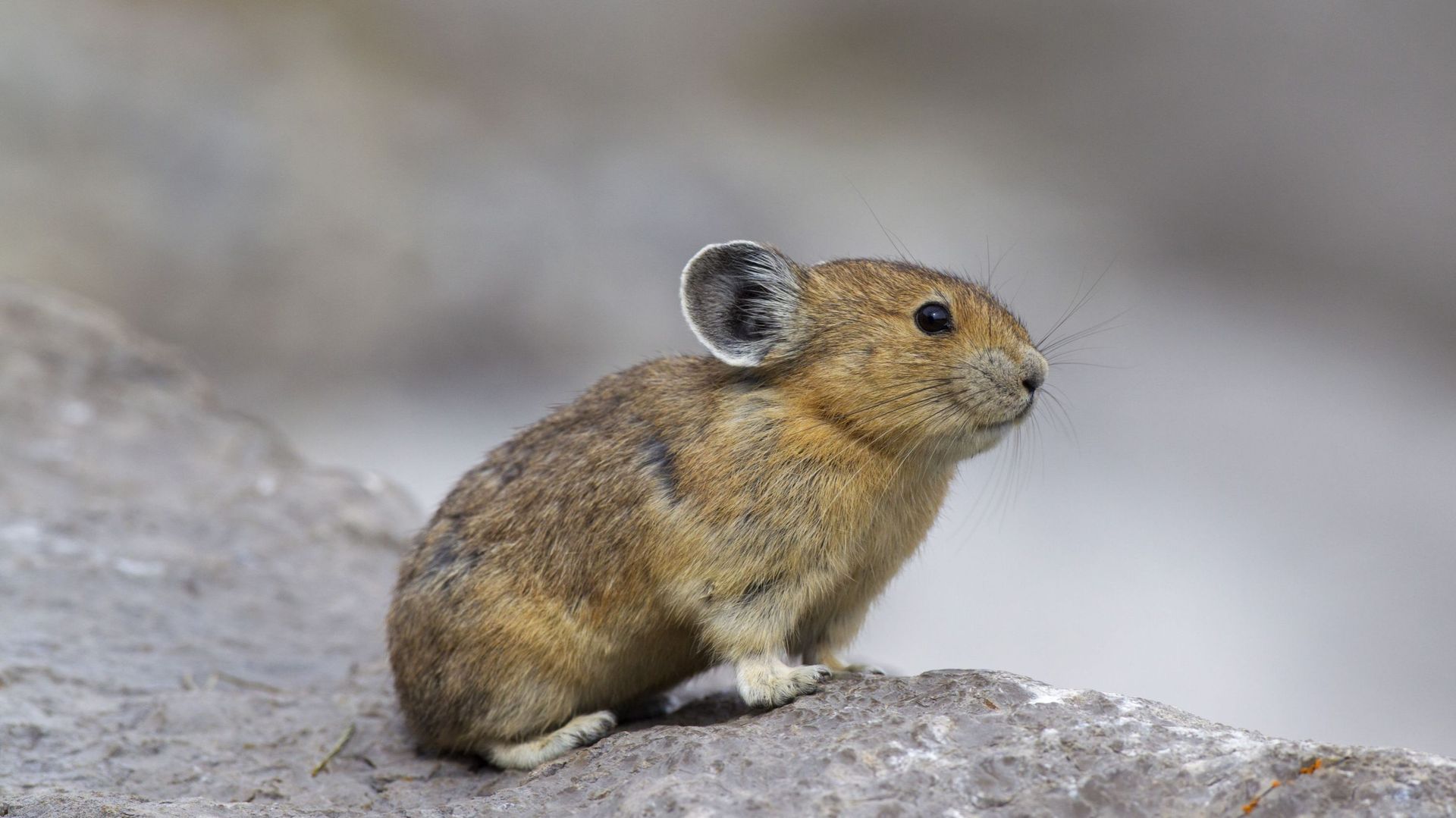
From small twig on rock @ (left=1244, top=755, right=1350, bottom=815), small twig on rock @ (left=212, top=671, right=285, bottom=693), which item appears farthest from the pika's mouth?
small twig on rock @ (left=212, top=671, right=285, bottom=693)

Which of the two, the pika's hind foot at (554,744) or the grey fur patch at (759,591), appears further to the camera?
the pika's hind foot at (554,744)

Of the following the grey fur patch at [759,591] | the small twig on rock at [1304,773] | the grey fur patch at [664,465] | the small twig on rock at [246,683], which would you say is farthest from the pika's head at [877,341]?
the small twig on rock at [246,683]

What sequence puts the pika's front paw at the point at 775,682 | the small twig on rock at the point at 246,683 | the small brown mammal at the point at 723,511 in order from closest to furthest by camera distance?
the pika's front paw at the point at 775,682
the small brown mammal at the point at 723,511
the small twig on rock at the point at 246,683

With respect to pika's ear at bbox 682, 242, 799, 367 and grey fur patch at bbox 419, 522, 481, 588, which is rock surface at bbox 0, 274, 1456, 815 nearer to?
grey fur patch at bbox 419, 522, 481, 588

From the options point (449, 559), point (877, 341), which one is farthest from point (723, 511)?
point (449, 559)

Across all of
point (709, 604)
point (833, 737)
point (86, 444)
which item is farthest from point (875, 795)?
point (86, 444)

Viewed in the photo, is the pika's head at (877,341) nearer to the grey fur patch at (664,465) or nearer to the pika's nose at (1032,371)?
the pika's nose at (1032,371)

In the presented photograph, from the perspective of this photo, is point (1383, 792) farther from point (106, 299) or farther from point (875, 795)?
point (106, 299)
